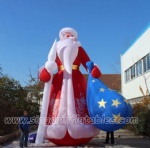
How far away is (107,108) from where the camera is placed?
9.05 meters

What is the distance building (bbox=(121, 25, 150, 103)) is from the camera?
65.4 feet

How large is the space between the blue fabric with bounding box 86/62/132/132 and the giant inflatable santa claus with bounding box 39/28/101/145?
1.47 feet

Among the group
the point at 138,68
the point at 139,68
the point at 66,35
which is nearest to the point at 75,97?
the point at 66,35

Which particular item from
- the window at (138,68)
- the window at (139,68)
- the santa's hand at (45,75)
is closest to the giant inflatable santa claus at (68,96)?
the santa's hand at (45,75)

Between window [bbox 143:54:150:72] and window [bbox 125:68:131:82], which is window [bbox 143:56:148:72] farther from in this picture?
window [bbox 125:68:131:82]

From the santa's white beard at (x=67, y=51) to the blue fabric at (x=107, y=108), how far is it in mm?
1278

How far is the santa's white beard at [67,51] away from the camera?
1034 cm

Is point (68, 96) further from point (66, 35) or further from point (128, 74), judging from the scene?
point (128, 74)

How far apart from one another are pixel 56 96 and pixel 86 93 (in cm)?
107

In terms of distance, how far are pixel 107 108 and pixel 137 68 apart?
14.8m

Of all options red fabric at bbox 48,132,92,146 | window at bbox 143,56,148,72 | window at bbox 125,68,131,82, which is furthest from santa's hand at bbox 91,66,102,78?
window at bbox 125,68,131,82

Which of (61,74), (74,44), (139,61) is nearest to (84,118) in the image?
(61,74)

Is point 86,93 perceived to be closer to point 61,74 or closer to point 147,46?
point 61,74

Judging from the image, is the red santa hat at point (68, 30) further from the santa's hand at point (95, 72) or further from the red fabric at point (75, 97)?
the santa's hand at point (95, 72)
